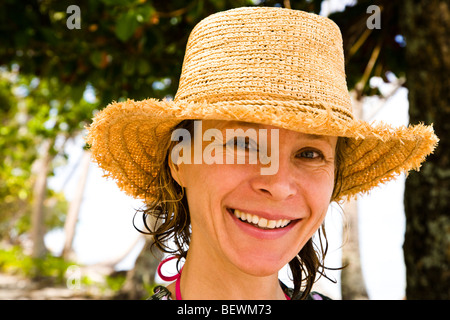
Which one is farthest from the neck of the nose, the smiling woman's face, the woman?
the nose

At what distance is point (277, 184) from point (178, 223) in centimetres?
73

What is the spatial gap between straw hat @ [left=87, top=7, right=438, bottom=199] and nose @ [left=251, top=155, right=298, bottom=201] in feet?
0.51

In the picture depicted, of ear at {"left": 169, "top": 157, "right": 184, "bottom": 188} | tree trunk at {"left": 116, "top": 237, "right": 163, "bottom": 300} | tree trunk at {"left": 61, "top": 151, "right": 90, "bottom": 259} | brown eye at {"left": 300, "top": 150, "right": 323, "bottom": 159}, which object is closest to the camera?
brown eye at {"left": 300, "top": 150, "right": 323, "bottom": 159}

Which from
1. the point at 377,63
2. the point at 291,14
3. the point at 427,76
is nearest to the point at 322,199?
the point at 291,14

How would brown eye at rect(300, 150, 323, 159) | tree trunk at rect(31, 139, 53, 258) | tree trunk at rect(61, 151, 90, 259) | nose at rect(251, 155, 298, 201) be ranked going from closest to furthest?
nose at rect(251, 155, 298, 201)
brown eye at rect(300, 150, 323, 159)
tree trunk at rect(31, 139, 53, 258)
tree trunk at rect(61, 151, 90, 259)

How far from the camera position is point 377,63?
3895 mm

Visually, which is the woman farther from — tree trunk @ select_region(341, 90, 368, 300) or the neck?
tree trunk @ select_region(341, 90, 368, 300)

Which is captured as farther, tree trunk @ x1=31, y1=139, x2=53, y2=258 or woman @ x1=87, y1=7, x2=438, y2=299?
tree trunk @ x1=31, y1=139, x2=53, y2=258

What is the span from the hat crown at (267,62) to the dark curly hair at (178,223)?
344 millimetres

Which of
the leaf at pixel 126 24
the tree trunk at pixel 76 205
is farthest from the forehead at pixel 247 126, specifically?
the tree trunk at pixel 76 205

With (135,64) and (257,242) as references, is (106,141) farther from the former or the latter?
(135,64)

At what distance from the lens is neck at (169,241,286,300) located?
174 cm

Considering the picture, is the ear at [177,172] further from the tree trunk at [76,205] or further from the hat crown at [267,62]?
the tree trunk at [76,205]

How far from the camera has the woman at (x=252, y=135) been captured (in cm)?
155
